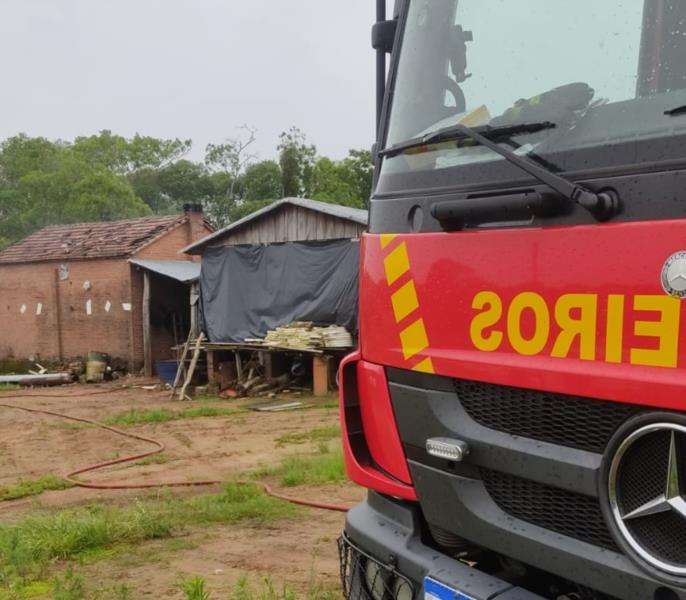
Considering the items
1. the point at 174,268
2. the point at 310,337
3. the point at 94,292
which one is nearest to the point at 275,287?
the point at 310,337

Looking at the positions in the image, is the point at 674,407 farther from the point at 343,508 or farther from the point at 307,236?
the point at 307,236

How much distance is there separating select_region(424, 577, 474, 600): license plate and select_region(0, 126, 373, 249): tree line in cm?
2867

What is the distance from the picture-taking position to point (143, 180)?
55938mm

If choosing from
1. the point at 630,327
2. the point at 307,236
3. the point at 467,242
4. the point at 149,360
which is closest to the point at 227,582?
the point at 467,242

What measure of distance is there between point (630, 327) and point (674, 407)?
0.23m

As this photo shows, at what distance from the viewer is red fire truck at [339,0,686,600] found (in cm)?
187

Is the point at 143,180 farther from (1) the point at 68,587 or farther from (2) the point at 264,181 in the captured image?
(1) the point at 68,587

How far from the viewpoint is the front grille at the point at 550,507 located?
200 cm

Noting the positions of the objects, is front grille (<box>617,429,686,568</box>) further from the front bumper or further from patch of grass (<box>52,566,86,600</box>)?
patch of grass (<box>52,566,86,600</box>)

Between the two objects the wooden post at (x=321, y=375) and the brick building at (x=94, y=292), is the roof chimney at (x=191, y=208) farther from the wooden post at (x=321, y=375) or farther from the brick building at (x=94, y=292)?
the wooden post at (x=321, y=375)

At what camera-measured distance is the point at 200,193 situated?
167ft

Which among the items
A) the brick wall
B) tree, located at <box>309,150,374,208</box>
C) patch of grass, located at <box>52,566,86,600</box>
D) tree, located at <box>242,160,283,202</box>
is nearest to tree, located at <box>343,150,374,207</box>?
tree, located at <box>309,150,374,208</box>

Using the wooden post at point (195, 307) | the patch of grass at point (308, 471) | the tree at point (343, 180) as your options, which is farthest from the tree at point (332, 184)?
the patch of grass at point (308, 471)

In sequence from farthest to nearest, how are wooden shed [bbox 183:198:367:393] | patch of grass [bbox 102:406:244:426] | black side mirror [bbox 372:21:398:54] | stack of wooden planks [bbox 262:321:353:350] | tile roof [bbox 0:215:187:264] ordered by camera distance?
tile roof [bbox 0:215:187:264] → wooden shed [bbox 183:198:367:393] → stack of wooden planks [bbox 262:321:353:350] → patch of grass [bbox 102:406:244:426] → black side mirror [bbox 372:21:398:54]
